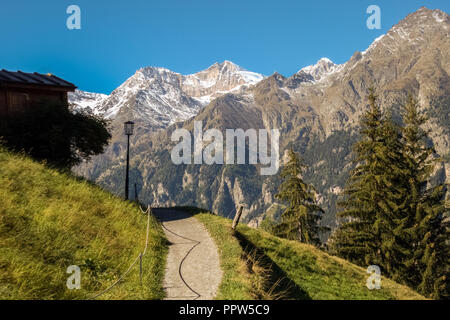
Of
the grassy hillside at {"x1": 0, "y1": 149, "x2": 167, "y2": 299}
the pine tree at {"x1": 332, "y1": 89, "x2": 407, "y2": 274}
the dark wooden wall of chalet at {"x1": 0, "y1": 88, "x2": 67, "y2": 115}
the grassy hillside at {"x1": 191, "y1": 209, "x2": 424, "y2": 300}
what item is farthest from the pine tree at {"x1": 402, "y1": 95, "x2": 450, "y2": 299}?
the dark wooden wall of chalet at {"x1": 0, "y1": 88, "x2": 67, "y2": 115}

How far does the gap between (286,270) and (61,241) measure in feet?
39.0

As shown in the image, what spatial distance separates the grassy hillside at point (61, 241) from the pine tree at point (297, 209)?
67.6 feet

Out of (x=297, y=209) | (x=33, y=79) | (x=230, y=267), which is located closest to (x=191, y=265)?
(x=230, y=267)

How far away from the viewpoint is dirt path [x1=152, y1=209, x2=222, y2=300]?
1025 centimetres

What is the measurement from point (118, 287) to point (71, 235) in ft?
10.1

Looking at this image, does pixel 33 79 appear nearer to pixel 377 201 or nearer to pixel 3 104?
pixel 3 104

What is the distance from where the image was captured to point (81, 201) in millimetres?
14961

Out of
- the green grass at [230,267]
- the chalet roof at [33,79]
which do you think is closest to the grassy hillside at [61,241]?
the green grass at [230,267]

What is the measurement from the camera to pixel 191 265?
1296 centimetres

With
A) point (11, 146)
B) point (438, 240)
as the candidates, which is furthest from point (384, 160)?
point (11, 146)

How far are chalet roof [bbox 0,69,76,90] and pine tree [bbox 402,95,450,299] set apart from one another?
30465 mm

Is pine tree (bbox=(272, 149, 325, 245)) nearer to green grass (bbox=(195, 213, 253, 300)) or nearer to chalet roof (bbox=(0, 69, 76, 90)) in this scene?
green grass (bbox=(195, 213, 253, 300))
